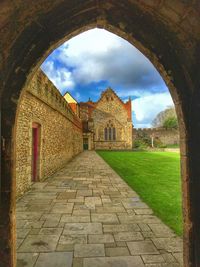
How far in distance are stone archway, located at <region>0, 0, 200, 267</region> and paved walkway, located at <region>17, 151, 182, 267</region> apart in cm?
80

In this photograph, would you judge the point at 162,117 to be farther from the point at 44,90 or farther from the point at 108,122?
the point at 44,90

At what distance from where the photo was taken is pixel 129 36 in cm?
256

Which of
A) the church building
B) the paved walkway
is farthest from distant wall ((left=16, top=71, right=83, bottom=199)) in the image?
the church building

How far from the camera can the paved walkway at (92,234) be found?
2951 millimetres

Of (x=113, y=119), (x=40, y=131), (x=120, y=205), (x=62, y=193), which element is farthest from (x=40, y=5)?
(x=113, y=119)

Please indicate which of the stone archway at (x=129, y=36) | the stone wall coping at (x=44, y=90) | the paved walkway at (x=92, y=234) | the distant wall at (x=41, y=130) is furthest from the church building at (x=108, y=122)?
the stone archway at (x=129, y=36)

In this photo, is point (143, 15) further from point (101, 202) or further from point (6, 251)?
point (101, 202)

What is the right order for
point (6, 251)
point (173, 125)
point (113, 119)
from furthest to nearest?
point (173, 125)
point (113, 119)
point (6, 251)

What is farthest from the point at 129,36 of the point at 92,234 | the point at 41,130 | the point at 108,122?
the point at 108,122

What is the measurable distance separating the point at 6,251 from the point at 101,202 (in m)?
3.70

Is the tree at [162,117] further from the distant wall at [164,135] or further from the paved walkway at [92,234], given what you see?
the paved walkway at [92,234]

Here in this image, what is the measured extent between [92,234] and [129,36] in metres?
3.12

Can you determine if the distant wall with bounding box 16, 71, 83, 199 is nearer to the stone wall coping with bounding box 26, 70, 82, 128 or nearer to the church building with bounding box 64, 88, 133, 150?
the stone wall coping with bounding box 26, 70, 82, 128

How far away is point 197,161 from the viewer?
2311mm
